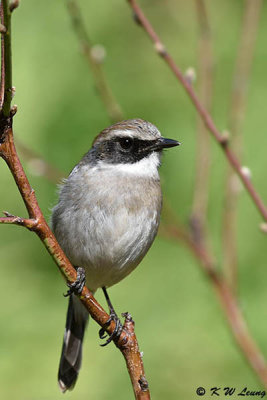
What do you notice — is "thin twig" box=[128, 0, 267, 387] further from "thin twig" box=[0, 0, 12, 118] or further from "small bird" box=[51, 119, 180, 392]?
"thin twig" box=[0, 0, 12, 118]

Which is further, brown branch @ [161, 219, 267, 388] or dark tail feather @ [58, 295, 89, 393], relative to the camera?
dark tail feather @ [58, 295, 89, 393]

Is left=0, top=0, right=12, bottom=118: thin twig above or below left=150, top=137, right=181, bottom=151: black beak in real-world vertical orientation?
below

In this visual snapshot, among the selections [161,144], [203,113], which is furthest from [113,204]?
[203,113]

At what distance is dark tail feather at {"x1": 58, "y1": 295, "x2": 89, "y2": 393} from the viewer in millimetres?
4398

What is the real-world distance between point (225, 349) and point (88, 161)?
64.2 inches

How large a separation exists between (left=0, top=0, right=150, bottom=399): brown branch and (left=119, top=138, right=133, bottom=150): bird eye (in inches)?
47.4

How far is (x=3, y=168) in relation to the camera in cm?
541

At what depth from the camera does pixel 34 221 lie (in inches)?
107

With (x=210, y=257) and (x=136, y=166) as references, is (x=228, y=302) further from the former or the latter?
(x=136, y=166)

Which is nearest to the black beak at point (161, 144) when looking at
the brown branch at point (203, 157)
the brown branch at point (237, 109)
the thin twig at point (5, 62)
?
the brown branch at point (203, 157)

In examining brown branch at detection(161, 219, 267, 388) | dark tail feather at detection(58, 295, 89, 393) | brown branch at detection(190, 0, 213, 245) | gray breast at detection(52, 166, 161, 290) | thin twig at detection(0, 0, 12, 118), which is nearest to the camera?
thin twig at detection(0, 0, 12, 118)

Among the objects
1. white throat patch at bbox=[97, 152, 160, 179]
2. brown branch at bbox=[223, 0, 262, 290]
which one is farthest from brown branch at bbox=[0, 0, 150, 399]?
white throat patch at bbox=[97, 152, 160, 179]

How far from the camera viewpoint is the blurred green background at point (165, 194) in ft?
15.9

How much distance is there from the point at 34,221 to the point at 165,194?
2.60m
